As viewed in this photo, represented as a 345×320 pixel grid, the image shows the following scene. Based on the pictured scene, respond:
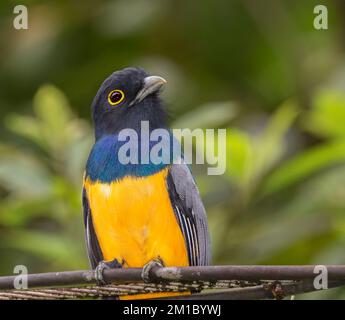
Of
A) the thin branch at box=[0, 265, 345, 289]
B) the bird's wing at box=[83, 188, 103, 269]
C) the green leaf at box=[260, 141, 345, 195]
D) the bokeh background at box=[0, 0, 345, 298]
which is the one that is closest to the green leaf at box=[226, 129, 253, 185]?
the bokeh background at box=[0, 0, 345, 298]

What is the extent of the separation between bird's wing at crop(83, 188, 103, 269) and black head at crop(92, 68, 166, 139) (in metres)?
0.44

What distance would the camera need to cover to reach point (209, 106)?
6.01 meters

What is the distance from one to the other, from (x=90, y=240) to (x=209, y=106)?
1.32m

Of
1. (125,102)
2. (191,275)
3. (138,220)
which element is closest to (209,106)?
(125,102)

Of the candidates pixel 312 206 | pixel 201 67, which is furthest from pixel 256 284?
pixel 201 67

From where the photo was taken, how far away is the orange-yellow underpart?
4832 millimetres

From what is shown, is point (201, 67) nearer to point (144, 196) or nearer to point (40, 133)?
point (40, 133)

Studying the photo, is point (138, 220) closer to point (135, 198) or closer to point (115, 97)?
point (135, 198)

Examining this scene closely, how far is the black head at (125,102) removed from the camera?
5.21 meters

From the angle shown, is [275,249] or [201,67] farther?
[201,67]
